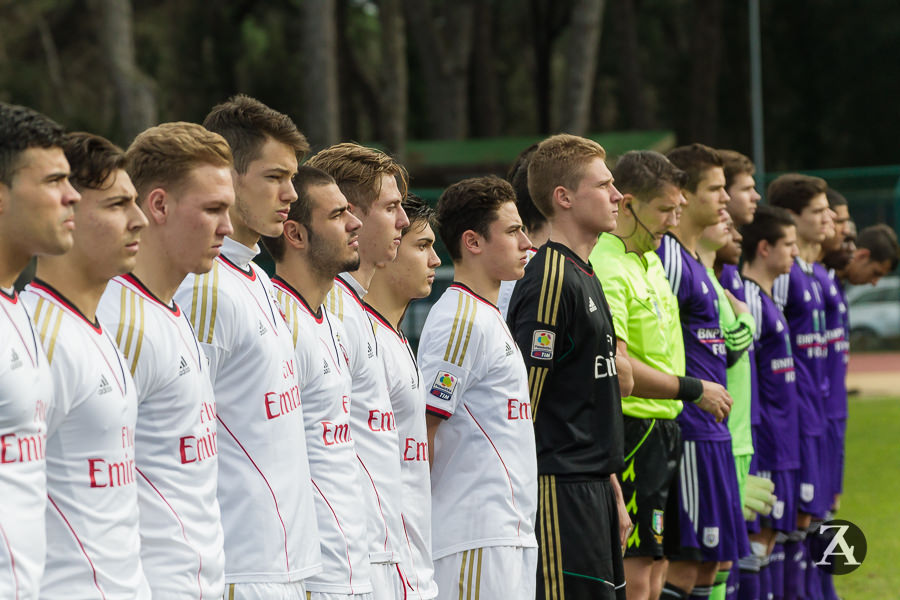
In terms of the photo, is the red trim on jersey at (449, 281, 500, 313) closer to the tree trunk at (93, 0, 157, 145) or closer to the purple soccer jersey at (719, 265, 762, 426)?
the purple soccer jersey at (719, 265, 762, 426)

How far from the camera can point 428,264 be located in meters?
4.71

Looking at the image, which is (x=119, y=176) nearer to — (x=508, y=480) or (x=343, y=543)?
(x=343, y=543)

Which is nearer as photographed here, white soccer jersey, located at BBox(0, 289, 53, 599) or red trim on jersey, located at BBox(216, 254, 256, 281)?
white soccer jersey, located at BBox(0, 289, 53, 599)

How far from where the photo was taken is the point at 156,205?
3492 millimetres

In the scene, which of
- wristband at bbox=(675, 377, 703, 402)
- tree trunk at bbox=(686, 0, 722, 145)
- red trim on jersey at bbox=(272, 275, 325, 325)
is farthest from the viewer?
tree trunk at bbox=(686, 0, 722, 145)

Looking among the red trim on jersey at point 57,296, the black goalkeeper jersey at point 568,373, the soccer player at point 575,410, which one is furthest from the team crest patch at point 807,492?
the red trim on jersey at point 57,296

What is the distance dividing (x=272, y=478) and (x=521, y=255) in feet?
5.87

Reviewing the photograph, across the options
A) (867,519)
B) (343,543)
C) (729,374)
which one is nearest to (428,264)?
(343,543)

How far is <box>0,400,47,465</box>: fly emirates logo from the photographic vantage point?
2.74 meters

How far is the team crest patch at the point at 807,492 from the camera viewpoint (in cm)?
802

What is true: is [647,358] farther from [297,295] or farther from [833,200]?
[833,200]

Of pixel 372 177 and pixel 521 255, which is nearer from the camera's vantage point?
pixel 372 177

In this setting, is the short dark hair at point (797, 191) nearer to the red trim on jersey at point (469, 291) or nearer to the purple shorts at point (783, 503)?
the purple shorts at point (783, 503)

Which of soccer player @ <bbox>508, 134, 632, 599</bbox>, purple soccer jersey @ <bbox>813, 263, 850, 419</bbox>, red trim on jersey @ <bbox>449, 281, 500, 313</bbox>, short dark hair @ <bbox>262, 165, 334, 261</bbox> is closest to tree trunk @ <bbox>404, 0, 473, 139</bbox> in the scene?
purple soccer jersey @ <bbox>813, 263, 850, 419</bbox>
